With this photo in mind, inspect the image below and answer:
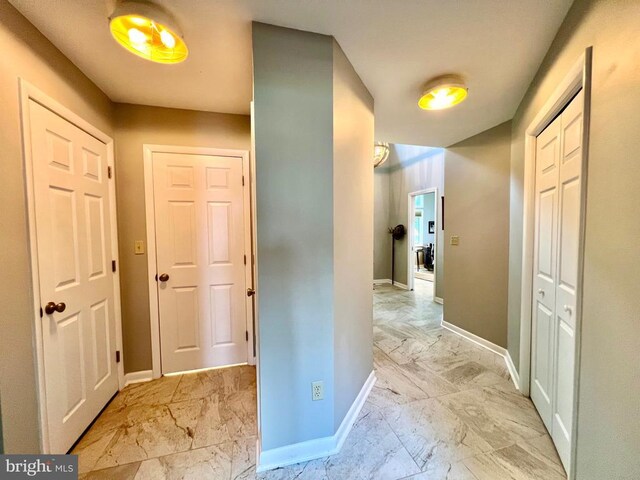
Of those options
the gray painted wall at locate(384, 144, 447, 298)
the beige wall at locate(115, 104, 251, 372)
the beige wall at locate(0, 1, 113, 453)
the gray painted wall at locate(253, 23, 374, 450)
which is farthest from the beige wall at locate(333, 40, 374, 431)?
the gray painted wall at locate(384, 144, 447, 298)

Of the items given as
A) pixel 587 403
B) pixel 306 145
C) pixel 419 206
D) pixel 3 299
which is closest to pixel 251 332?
pixel 3 299

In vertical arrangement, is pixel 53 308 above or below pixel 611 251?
below

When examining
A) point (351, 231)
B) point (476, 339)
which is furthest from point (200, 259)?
point (476, 339)

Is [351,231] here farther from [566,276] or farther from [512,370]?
[512,370]

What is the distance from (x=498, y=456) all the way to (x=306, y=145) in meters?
2.08

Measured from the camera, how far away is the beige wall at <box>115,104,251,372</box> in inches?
81.8

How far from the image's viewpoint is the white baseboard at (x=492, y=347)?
212 centimetres

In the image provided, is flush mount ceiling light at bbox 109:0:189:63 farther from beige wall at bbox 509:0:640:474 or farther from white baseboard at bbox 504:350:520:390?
white baseboard at bbox 504:350:520:390

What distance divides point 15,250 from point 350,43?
6.71 feet

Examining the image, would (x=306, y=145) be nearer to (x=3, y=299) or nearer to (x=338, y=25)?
(x=338, y=25)

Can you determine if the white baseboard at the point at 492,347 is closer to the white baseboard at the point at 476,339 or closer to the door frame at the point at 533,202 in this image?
the white baseboard at the point at 476,339

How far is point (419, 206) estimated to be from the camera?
362 inches

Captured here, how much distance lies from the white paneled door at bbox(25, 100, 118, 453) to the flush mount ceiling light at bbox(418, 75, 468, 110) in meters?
2.41

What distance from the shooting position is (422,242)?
9141 mm
